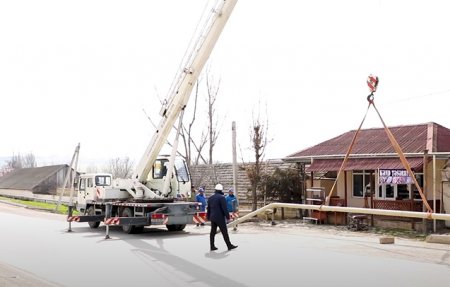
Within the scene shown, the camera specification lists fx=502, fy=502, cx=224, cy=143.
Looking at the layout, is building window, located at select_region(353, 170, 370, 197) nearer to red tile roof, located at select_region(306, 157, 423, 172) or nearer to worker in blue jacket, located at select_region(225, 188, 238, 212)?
red tile roof, located at select_region(306, 157, 423, 172)

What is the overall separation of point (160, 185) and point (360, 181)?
1033cm

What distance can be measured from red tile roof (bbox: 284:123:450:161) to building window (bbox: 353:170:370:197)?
1.36m

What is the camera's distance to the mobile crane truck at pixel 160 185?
17188mm

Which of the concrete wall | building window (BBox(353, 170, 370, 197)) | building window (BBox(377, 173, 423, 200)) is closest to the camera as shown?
building window (BBox(377, 173, 423, 200))

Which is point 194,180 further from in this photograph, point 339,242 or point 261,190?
point 339,242

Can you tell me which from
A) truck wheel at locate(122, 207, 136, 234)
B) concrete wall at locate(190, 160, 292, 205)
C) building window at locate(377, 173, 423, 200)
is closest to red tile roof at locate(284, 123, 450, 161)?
building window at locate(377, 173, 423, 200)

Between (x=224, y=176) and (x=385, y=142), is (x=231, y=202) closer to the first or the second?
(x=385, y=142)

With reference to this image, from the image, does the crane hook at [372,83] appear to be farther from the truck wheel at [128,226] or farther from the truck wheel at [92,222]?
the truck wheel at [92,222]

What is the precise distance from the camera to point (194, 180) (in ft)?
118

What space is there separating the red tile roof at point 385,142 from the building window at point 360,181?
1.36m

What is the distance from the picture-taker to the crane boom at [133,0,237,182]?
16609 mm

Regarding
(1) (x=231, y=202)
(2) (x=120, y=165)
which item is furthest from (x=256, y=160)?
(2) (x=120, y=165)

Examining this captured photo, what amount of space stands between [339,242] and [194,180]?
21.7 meters

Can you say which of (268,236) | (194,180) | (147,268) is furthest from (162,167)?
(194,180)
